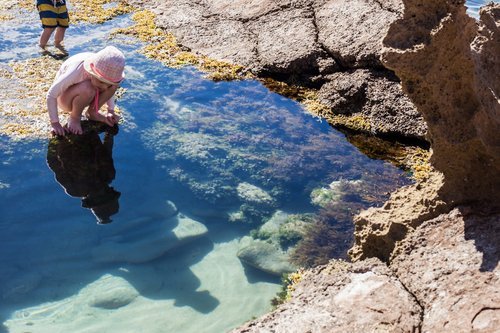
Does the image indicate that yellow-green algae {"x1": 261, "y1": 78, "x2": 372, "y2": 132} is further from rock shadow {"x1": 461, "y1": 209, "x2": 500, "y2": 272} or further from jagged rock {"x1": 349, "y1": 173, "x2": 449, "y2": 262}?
rock shadow {"x1": 461, "y1": 209, "x2": 500, "y2": 272}

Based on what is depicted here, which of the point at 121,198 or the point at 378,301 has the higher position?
the point at 378,301

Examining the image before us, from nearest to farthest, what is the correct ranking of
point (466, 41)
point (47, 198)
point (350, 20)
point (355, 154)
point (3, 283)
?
1. point (466, 41)
2. point (3, 283)
3. point (47, 198)
4. point (355, 154)
5. point (350, 20)

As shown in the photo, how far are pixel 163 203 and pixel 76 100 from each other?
1120 mm

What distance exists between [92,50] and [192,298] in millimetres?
3720

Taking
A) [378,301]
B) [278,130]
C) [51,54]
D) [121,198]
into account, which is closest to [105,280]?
[121,198]

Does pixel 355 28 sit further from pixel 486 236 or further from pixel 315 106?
pixel 486 236

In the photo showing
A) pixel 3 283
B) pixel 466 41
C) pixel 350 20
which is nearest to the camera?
Answer: pixel 466 41

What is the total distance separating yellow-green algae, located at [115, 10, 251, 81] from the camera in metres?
A: 5.84

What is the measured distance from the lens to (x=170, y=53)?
20.5 feet

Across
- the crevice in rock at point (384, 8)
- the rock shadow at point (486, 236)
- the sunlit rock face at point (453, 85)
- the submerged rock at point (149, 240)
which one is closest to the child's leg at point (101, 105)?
the submerged rock at point (149, 240)

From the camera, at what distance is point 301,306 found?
261 cm

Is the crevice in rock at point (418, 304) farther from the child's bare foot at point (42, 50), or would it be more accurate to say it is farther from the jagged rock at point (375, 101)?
the child's bare foot at point (42, 50)

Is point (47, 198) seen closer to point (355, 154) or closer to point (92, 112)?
point (92, 112)

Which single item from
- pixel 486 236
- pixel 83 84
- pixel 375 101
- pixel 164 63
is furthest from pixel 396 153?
pixel 164 63
